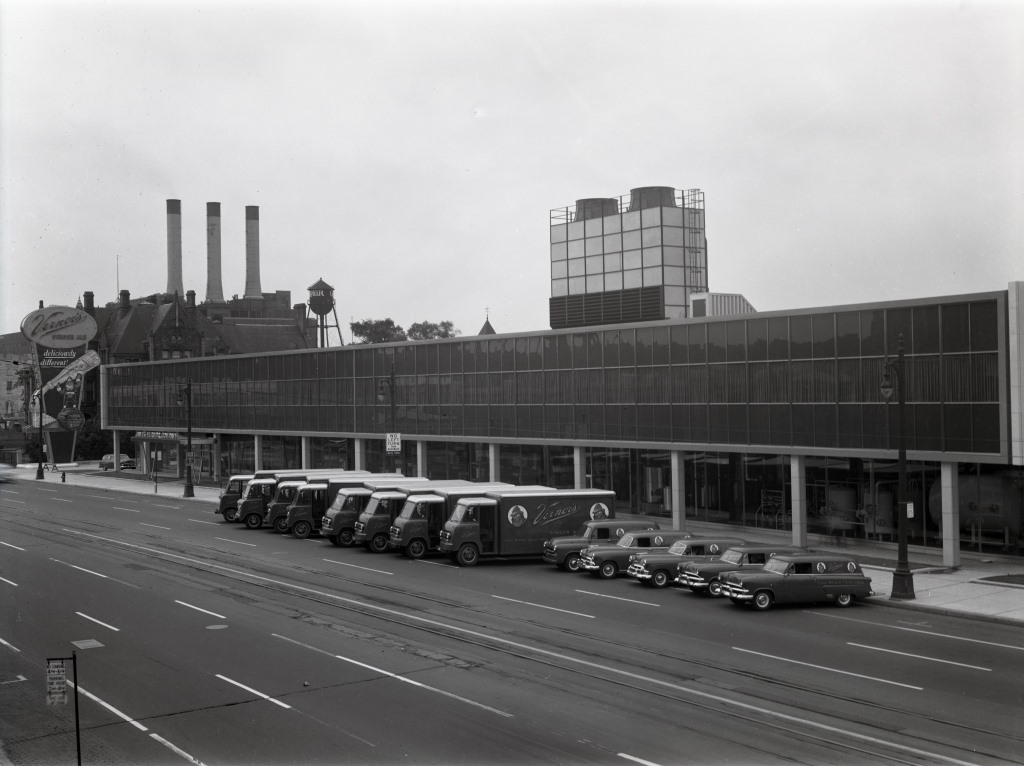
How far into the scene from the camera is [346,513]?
41.6 m

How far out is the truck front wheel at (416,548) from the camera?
3762cm

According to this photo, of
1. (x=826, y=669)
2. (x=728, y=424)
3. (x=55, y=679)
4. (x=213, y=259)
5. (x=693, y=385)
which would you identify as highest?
(x=213, y=259)

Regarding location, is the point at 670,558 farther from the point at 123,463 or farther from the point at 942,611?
the point at 123,463

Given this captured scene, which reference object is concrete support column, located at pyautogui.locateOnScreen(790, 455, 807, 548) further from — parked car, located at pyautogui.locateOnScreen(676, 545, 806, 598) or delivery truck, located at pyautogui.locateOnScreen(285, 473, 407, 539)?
delivery truck, located at pyautogui.locateOnScreen(285, 473, 407, 539)

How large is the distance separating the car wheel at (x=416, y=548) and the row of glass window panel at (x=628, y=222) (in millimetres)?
26189

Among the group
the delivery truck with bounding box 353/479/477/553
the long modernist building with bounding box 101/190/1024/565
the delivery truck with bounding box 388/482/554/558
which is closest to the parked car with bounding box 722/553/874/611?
the long modernist building with bounding box 101/190/1024/565

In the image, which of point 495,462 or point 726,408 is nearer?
point 726,408

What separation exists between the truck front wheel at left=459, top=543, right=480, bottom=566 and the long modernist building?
12.3m

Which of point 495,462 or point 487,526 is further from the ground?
point 495,462

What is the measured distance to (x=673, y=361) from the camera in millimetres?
45219

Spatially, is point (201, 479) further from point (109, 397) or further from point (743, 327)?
point (743, 327)

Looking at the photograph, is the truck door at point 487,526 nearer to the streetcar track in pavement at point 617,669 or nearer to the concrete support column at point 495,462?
the streetcar track in pavement at point 617,669

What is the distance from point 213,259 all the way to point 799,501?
409 ft

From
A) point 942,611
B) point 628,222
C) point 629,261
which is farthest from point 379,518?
point 628,222
